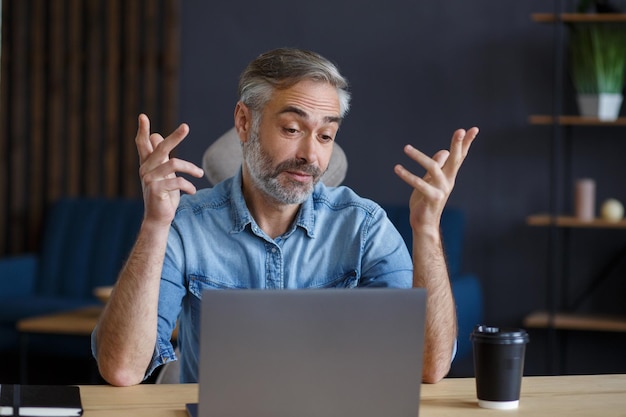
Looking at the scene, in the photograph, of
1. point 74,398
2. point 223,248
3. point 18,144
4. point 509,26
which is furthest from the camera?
point 18,144

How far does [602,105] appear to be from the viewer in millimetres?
4359

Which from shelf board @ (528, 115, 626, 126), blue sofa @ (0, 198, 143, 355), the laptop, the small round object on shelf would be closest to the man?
the laptop

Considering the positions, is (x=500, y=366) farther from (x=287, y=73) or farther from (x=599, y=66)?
(x=599, y=66)

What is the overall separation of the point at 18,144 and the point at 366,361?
4.35 metres

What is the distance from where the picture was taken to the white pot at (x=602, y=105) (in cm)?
436

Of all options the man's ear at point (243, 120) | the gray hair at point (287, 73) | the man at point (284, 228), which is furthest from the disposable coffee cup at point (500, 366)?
the man's ear at point (243, 120)

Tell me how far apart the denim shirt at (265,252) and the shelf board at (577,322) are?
231 cm

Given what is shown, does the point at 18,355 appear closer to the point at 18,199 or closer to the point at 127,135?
the point at 18,199

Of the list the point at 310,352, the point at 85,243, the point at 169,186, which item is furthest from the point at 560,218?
the point at 310,352

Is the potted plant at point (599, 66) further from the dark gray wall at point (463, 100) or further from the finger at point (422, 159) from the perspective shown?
the finger at point (422, 159)

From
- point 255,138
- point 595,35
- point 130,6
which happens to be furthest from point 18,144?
point 255,138

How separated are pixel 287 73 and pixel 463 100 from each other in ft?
9.03

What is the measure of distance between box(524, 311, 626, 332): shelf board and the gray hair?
95.9 inches

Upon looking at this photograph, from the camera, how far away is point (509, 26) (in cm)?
476
